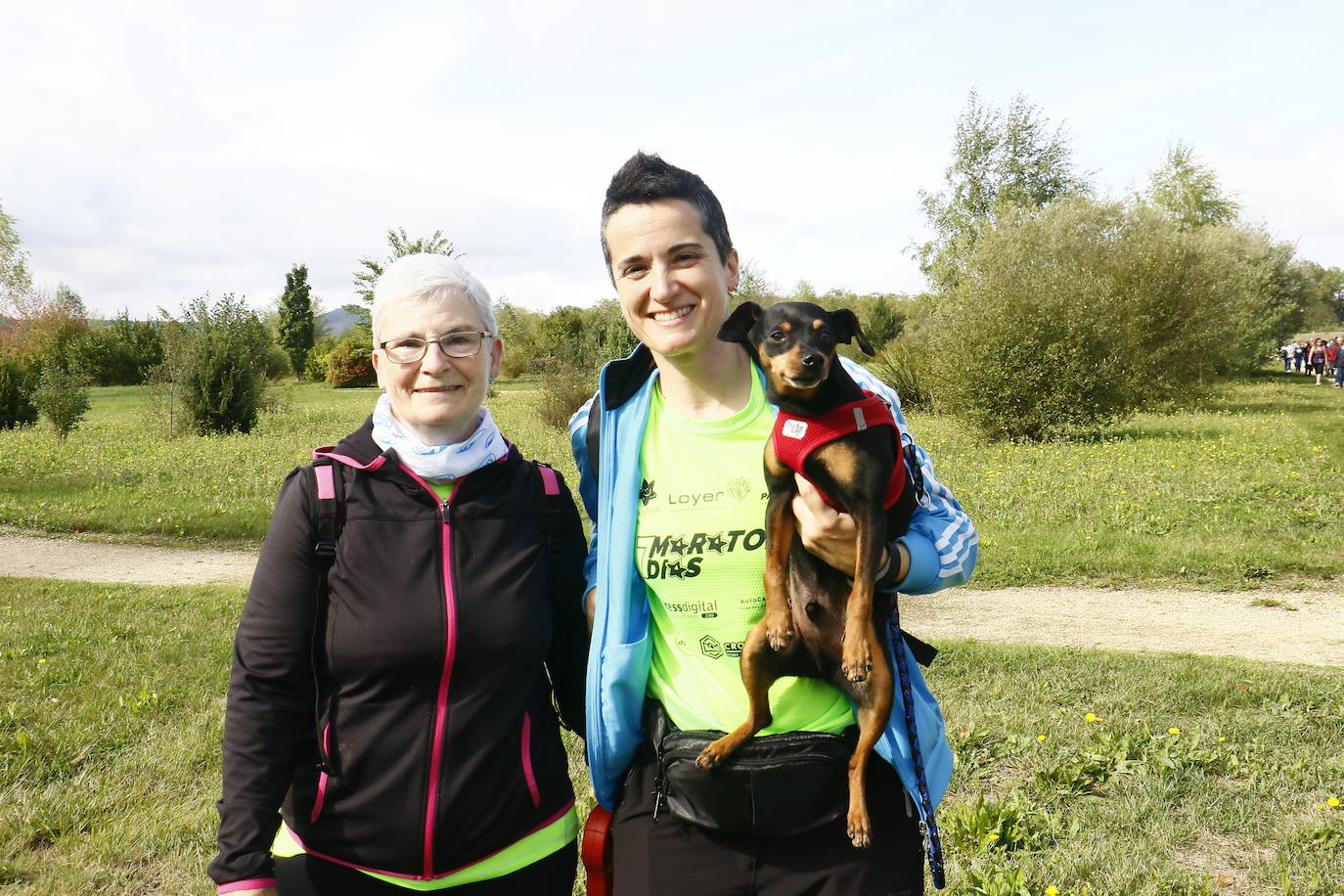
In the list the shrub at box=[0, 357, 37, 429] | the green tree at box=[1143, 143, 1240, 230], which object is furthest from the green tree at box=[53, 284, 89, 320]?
the green tree at box=[1143, 143, 1240, 230]

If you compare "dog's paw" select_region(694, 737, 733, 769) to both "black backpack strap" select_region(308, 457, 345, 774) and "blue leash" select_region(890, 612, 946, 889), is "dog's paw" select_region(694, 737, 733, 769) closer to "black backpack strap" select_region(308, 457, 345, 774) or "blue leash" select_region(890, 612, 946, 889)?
"blue leash" select_region(890, 612, 946, 889)

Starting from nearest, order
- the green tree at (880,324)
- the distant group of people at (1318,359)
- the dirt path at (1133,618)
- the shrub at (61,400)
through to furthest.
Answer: the dirt path at (1133,618) < the shrub at (61,400) < the distant group of people at (1318,359) < the green tree at (880,324)

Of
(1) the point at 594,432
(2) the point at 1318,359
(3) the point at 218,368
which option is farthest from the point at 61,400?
(2) the point at 1318,359

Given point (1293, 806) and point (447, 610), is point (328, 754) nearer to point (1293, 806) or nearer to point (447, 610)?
point (447, 610)

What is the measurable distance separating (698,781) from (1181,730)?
4123mm

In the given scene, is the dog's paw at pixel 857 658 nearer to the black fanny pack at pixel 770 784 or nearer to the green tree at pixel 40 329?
the black fanny pack at pixel 770 784

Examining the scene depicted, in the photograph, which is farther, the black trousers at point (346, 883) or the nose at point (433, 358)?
the nose at point (433, 358)

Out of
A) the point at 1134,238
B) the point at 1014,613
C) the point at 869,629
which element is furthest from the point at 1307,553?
the point at 1134,238

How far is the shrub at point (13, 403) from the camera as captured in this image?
965 inches

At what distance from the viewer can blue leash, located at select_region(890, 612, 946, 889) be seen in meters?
1.98

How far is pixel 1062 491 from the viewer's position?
12.2 m

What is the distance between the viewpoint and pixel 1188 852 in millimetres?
3828

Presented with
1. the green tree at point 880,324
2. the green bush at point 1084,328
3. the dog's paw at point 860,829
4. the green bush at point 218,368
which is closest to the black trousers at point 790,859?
the dog's paw at point 860,829

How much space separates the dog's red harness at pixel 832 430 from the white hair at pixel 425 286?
83 cm
